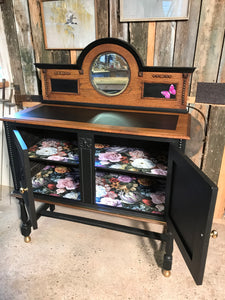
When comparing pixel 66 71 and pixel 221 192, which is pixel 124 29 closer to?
pixel 66 71

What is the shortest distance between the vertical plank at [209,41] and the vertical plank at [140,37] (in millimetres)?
398

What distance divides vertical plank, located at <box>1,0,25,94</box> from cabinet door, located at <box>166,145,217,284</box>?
1.71 m

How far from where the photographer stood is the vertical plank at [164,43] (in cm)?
186

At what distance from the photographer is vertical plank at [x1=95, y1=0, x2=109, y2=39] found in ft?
6.31

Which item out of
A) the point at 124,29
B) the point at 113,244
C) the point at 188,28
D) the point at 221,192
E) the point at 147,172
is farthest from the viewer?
the point at 221,192

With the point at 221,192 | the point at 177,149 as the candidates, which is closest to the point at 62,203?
the point at 177,149

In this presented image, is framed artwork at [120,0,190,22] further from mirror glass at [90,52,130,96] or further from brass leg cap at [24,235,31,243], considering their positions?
brass leg cap at [24,235,31,243]

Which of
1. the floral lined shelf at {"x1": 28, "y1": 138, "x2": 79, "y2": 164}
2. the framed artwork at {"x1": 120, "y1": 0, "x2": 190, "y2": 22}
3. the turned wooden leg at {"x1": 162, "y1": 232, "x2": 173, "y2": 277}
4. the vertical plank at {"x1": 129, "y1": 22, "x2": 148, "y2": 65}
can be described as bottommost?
the turned wooden leg at {"x1": 162, "y1": 232, "x2": 173, "y2": 277}

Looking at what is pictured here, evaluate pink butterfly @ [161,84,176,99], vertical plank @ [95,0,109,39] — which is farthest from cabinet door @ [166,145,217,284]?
vertical plank @ [95,0,109,39]

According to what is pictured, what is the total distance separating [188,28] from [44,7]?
1198 mm

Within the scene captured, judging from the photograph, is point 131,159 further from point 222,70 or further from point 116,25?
point 116,25

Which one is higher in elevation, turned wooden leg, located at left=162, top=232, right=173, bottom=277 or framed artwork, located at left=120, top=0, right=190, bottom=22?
framed artwork, located at left=120, top=0, right=190, bottom=22

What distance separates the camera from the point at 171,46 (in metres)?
1.90

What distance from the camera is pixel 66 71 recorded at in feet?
6.90
